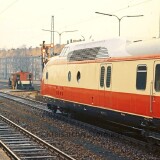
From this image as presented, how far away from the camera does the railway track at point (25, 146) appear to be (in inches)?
514

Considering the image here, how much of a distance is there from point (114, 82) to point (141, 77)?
2.06 metres

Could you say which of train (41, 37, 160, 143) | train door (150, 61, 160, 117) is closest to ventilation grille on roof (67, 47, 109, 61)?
train (41, 37, 160, 143)

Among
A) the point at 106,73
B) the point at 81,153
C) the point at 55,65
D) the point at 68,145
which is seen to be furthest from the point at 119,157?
the point at 55,65

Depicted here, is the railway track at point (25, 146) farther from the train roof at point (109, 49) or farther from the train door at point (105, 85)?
the train roof at point (109, 49)

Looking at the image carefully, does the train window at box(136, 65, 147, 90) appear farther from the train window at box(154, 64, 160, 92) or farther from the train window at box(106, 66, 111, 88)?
the train window at box(106, 66, 111, 88)

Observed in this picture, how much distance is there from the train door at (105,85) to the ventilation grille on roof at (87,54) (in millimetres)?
719

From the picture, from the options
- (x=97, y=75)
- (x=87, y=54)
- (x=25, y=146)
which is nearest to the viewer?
(x=25, y=146)

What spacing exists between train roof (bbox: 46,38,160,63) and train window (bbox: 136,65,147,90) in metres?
0.50

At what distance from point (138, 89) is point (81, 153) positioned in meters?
3.00

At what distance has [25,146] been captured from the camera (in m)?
14.9

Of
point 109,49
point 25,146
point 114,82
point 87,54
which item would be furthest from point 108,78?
point 25,146

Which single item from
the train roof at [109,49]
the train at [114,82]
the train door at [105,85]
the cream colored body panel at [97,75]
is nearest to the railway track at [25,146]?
the train at [114,82]

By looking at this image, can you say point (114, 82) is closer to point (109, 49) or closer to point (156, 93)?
point (109, 49)

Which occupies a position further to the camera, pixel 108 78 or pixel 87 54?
pixel 87 54
